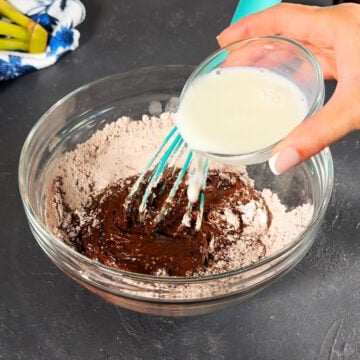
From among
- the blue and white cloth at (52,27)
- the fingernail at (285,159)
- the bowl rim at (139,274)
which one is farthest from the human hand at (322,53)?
the blue and white cloth at (52,27)

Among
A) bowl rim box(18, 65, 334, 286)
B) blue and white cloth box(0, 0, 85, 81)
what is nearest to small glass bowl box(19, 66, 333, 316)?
bowl rim box(18, 65, 334, 286)

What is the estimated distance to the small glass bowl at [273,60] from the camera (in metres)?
0.95

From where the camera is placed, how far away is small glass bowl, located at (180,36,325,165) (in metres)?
0.95

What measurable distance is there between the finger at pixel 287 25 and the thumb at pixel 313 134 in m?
0.19

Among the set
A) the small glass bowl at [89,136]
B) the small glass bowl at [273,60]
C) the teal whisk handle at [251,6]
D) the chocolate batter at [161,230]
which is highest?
the small glass bowl at [273,60]

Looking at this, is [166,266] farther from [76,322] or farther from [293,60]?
[293,60]

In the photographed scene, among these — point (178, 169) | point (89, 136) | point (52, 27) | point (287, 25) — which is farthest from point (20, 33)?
point (287, 25)

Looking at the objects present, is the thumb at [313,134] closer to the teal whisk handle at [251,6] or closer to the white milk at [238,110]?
the white milk at [238,110]

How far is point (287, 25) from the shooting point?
1062 mm

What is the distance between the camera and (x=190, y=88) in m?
0.98

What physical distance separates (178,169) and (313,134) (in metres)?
0.38

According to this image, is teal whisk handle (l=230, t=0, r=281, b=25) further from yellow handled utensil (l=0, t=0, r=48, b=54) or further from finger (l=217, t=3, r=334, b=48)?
yellow handled utensil (l=0, t=0, r=48, b=54)

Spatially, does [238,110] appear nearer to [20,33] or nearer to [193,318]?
[193,318]

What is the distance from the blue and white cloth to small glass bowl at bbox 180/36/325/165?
50 centimetres
